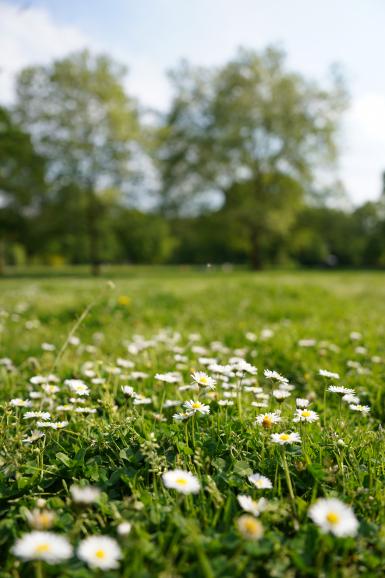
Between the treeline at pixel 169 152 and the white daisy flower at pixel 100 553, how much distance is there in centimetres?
2167

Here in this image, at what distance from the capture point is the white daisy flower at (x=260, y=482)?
1.37 metres

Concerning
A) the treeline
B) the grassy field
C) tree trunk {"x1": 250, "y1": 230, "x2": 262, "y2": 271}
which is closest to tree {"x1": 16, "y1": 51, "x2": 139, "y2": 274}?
the treeline

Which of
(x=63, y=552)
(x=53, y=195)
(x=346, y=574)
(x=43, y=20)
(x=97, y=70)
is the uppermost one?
(x=97, y=70)

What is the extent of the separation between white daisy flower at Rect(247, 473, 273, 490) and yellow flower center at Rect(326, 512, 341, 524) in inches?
11.3

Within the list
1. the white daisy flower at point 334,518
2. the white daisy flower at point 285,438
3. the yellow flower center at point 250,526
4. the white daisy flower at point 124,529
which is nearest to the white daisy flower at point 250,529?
the yellow flower center at point 250,526

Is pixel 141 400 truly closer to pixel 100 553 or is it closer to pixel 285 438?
pixel 285 438

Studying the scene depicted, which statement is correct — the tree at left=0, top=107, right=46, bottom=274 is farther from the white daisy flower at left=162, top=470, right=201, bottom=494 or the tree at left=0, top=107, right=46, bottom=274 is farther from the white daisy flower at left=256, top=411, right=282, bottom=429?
the white daisy flower at left=162, top=470, right=201, bottom=494

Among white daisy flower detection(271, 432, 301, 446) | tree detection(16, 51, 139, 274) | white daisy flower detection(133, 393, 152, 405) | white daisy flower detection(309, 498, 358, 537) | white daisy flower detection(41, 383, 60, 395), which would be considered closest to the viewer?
white daisy flower detection(309, 498, 358, 537)

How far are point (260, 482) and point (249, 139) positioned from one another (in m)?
25.1

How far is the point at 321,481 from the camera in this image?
60.2 inches

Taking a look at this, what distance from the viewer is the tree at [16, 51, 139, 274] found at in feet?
68.2

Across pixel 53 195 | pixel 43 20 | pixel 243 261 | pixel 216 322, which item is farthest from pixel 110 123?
pixel 243 261

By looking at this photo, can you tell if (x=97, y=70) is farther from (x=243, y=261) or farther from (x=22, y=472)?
(x=243, y=261)

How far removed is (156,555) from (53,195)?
22994 mm
